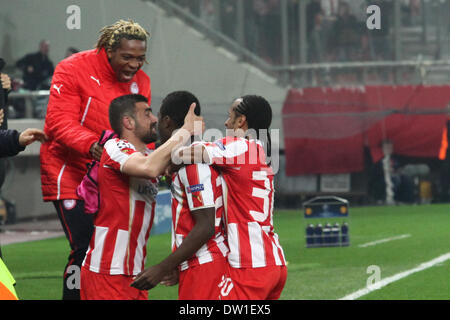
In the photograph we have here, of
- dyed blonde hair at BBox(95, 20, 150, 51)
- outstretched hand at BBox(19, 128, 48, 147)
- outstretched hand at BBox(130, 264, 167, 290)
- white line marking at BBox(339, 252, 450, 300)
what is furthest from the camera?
white line marking at BBox(339, 252, 450, 300)

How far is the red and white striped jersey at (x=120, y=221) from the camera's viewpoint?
465cm

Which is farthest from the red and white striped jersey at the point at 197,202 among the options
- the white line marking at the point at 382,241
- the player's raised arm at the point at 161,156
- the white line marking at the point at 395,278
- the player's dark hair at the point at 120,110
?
the white line marking at the point at 382,241

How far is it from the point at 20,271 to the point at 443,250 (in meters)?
5.70

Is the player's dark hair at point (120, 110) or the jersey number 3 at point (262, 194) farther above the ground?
the player's dark hair at point (120, 110)

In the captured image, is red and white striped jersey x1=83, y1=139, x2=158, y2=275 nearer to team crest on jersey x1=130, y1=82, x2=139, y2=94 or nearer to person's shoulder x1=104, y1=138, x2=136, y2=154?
person's shoulder x1=104, y1=138, x2=136, y2=154

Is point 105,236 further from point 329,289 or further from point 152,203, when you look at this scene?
point 329,289

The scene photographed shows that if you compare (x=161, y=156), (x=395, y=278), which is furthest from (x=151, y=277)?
(x=395, y=278)

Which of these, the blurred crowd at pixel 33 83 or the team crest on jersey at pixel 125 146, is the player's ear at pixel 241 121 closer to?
the team crest on jersey at pixel 125 146

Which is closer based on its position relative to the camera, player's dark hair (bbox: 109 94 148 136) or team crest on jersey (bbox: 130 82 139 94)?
player's dark hair (bbox: 109 94 148 136)

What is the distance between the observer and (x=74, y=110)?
577cm

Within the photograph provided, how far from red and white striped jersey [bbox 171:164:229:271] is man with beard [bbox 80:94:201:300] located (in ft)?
1.21

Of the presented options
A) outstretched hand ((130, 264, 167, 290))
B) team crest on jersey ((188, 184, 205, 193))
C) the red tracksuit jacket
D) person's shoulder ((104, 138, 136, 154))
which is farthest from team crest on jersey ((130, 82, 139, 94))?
outstretched hand ((130, 264, 167, 290))

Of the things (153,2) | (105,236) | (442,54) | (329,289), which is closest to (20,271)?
(329,289)

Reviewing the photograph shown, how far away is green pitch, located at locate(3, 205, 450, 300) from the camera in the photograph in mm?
9336
